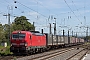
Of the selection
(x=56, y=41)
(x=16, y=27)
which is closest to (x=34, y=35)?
(x=56, y=41)

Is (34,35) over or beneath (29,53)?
over

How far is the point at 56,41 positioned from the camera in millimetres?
53844

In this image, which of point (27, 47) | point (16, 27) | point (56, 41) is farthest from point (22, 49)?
point (16, 27)

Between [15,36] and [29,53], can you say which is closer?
[15,36]

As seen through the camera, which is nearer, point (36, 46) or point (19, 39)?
point (19, 39)

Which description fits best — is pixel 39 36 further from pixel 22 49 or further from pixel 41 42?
pixel 22 49

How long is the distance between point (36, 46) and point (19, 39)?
4.90 metres

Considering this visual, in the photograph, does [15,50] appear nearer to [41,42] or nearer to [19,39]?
[19,39]

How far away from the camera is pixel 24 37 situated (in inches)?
1182

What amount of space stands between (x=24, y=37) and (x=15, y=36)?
138 cm

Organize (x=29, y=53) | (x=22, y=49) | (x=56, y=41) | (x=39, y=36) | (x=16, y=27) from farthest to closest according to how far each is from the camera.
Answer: (x=16, y=27)
(x=56, y=41)
(x=39, y=36)
(x=29, y=53)
(x=22, y=49)

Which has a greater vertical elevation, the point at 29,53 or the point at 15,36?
the point at 15,36

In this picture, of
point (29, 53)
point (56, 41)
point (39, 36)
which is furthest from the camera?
point (56, 41)

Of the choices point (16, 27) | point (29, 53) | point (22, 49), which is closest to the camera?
point (22, 49)
